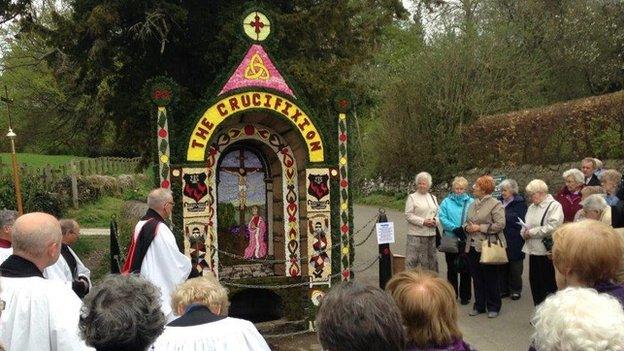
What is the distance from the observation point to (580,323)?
2.34 metres

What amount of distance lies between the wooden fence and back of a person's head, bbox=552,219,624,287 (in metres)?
14.5

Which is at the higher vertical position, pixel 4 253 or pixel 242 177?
pixel 242 177

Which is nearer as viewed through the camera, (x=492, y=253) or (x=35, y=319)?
(x=35, y=319)

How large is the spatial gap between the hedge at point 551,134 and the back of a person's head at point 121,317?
1486cm

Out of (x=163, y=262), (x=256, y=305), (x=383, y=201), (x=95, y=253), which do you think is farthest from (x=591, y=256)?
(x=383, y=201)

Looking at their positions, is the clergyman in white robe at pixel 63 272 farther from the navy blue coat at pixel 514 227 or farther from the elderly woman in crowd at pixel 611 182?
the elderly woman in crowd at pixel 611 182

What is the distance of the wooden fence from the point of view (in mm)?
21375

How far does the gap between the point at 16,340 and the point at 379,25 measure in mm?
13404

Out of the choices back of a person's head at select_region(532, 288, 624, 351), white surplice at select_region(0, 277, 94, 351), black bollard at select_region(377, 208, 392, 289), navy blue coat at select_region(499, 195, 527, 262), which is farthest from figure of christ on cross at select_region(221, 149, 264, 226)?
back of a person's head at select_region(532, 288, 624, 351)

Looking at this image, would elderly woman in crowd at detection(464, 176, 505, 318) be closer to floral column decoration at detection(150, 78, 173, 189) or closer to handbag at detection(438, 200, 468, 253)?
handbag at detection(438, 200, 468, 253)

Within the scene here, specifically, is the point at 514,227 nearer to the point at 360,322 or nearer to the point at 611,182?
the point at 611,182

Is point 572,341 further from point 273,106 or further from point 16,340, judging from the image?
point 273,106

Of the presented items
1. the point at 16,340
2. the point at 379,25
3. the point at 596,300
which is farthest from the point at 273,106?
the point at 379,25

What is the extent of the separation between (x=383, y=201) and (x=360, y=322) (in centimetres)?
2533
